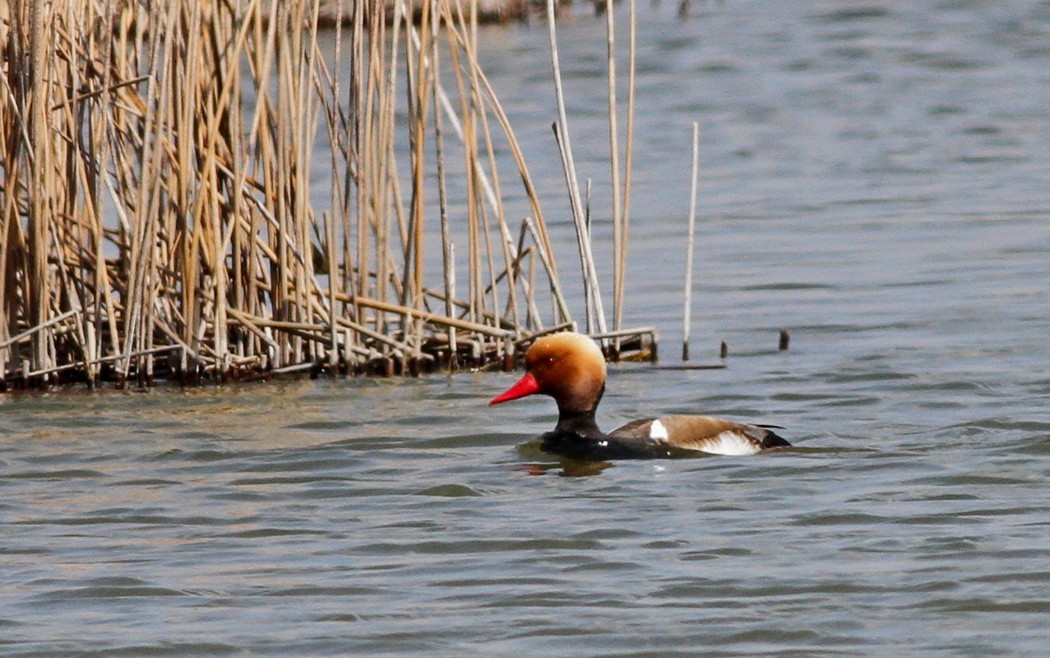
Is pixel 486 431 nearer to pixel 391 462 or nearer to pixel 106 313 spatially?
pixel 391 462

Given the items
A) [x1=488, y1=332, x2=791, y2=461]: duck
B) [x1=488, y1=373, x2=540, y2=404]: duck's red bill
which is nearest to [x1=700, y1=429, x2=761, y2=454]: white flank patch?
[x1=488, y1=332, x2=791, y2=461]: duck

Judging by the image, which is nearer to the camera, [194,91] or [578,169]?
[194,91]

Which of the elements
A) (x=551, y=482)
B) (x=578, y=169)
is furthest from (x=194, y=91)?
(x=578, y=169)

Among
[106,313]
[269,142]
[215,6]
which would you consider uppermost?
[215,6]

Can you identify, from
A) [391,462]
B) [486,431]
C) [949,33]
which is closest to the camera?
[391,462]

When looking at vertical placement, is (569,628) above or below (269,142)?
below

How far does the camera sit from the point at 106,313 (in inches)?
357

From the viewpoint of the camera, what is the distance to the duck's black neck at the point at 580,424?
8.19 meters

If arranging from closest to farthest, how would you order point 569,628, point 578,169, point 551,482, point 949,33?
point 569,628 < point 551,482 < point 578,169 < point 949,33

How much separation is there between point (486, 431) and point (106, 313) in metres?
1.73

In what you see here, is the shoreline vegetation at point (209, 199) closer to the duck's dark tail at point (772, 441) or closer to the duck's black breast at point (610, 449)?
the duck's black breast at point (610, 449)

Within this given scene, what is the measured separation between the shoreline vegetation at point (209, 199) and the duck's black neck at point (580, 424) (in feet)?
4.38

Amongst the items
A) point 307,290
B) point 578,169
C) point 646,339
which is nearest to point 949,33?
point 578,169

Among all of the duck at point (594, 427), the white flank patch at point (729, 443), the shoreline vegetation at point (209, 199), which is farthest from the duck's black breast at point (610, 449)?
the shoreline vegetation at point (209, 199)
